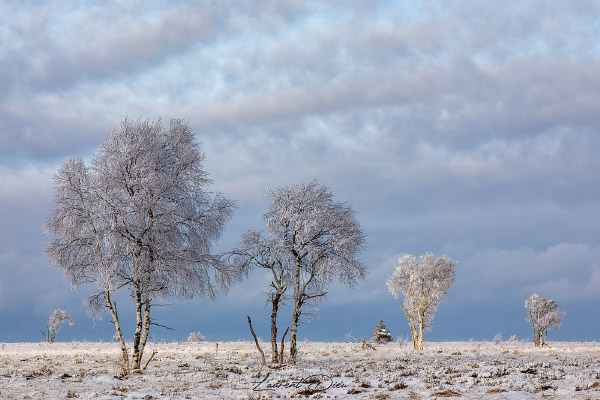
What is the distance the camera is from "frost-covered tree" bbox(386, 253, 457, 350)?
4731 cm

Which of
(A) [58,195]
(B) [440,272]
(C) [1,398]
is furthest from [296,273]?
(B) [440,272]

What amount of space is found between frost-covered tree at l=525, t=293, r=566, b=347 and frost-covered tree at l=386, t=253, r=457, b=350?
1840 centimetres

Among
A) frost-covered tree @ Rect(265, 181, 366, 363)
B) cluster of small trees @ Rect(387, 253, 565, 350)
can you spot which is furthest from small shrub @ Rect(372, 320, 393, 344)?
frost-covered tree @ Rect(265, 181, 366, 363)

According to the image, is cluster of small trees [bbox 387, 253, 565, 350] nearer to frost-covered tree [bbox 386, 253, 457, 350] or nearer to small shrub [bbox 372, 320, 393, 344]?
frost-covered tree [bbox 386, 253, 457, 350]

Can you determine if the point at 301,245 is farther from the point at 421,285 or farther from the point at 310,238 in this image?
the point at 421,285

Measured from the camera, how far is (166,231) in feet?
85.3

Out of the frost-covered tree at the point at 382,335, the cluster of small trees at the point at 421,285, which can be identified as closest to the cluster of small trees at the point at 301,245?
the cluster of small trees at the point at 421,285

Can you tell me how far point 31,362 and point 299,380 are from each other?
60.2ft

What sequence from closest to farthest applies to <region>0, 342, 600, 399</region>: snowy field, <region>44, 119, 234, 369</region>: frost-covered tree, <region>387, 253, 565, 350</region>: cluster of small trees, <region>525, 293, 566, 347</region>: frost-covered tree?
<region>0, 342, 600, 399</region>: snowy field → <region>44, 119, 234, 369</region>: frost-covered tree → <region>387, 253, 565, 350</region>: cluster of small trees → <region>525, 293, 566, 347</region>: frost-covered tree

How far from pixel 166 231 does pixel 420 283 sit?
27.9 meters

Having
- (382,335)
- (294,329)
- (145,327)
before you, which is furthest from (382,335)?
(145,327)

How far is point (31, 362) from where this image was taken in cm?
3047

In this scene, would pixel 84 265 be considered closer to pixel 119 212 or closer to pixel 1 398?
pixel 119 212

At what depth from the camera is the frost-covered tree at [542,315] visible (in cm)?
6172
